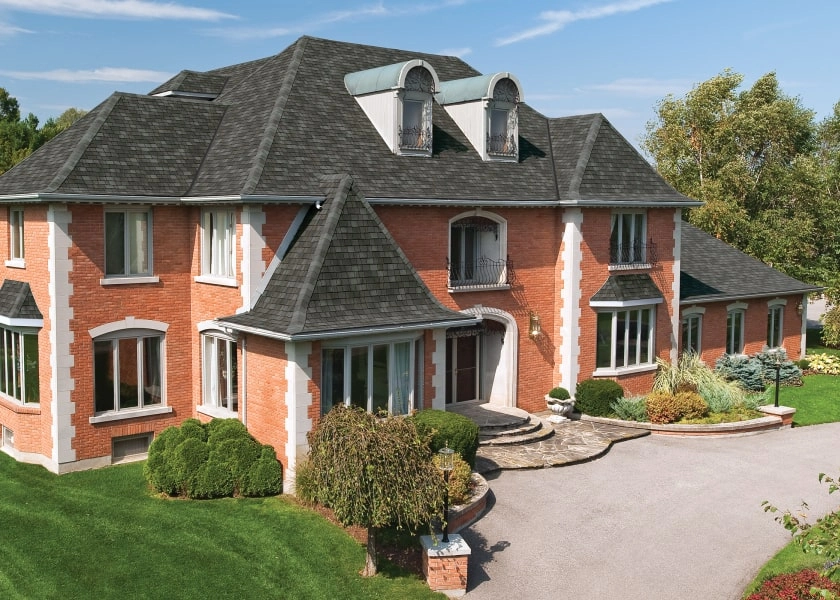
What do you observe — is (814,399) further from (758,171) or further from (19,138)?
(19,138)

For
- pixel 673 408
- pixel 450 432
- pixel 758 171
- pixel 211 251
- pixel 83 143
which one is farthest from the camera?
pixel 758 171

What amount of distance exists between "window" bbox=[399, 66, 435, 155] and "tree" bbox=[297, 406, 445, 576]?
1082 cm

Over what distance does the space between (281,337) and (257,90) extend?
9625 millimetres

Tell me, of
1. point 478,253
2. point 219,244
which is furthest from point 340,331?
point 478,253

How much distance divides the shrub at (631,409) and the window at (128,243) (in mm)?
13523

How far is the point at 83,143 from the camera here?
65.6 ft

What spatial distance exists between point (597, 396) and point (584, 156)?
7.22m

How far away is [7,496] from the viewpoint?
18.0 metres

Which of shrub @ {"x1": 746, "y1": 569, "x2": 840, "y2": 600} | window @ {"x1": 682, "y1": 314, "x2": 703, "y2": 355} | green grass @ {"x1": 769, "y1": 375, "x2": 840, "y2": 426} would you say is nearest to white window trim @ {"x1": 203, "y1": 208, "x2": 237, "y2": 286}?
shrub @ {"x1": 746, "y1": 569, "x2": 840, "y2": 600}

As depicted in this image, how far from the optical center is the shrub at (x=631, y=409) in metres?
24.4

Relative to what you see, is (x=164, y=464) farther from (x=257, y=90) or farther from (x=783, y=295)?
(x=783, y=295)

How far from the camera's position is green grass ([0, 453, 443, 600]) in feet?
46.0

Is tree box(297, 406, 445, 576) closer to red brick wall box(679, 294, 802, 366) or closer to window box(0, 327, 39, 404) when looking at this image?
window box(0, 327, 39, 404)

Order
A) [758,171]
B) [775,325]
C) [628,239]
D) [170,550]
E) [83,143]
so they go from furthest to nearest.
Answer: [758,171]
[775,325]
[628,239]
[83,143]
[170,550]
